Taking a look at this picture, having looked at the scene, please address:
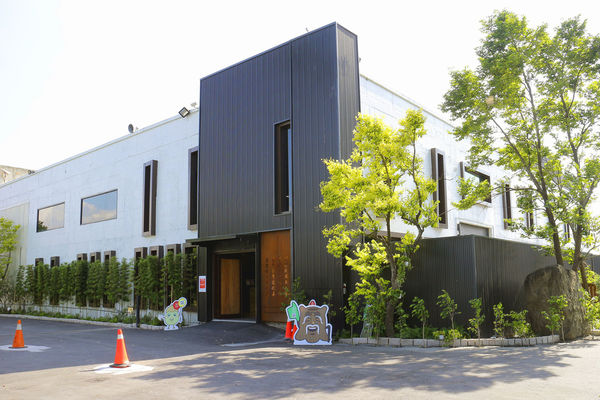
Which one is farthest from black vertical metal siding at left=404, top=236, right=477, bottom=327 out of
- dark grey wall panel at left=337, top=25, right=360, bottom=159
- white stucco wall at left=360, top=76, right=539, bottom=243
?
dark grey wall panel at left=337, top=25, right=360, bottom=159

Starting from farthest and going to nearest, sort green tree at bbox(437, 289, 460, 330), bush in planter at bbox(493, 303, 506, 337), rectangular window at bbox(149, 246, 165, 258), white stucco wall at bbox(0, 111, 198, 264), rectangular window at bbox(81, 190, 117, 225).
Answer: rectangular window at bbox(81, 190, 117, 225)
rectangular window at bbox(149, 246, 165, 258)
white stucco wall at bbox(0, 111, 198, 264)
bush in planter at bbox(493, 303, 506, 337)
green tree at bbox(437, 289, 460, 330)

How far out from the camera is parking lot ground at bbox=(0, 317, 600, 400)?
741 centimetres

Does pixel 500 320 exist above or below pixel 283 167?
below

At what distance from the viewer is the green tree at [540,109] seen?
14.1m

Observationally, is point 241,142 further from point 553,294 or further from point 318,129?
point 553,294

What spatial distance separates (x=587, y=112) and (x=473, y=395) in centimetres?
1090

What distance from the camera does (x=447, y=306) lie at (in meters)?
13.1

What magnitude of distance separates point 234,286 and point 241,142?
5.65 metres

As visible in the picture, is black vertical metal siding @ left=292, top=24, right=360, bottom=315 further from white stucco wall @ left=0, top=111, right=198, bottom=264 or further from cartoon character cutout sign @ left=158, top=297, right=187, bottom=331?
white stucco wall @ left=0, top=111, right=198, bottom=264

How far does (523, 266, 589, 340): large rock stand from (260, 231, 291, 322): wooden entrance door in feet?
23.5

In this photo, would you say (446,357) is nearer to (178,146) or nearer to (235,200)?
(235,200)

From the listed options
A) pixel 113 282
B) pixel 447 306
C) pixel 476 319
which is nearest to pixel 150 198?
pixel 113 282

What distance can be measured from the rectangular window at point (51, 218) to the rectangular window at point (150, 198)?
29.8ft

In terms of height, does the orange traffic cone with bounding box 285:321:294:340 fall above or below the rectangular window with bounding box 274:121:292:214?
below
